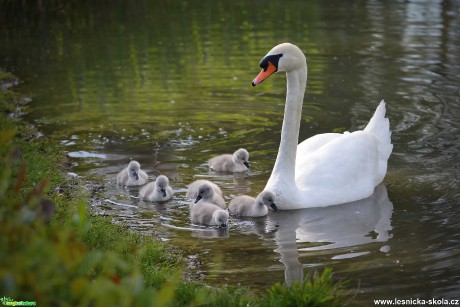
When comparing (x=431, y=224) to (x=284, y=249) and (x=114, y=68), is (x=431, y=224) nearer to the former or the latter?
(x=284, y=249)

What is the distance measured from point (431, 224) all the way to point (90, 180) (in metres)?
3.92

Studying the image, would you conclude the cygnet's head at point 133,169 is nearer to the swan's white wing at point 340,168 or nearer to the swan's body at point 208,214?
the swan's body at point 208,214

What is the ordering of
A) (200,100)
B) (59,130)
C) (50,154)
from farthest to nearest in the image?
1. (200,100)
2. (59,130)
3. (50,154)

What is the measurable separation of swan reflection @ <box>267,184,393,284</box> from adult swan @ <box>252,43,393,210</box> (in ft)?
0.42

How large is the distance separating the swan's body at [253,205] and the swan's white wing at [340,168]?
503mm

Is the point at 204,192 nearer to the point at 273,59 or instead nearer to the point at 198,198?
the point at 198,198

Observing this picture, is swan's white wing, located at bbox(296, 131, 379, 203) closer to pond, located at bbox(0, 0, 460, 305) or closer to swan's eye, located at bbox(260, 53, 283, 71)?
pond, located at bbox(0, 0, 460, 305)

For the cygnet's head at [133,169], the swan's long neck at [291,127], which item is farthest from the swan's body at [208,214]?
the cygnet's head at [133,169]

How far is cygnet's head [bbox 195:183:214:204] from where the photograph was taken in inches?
342

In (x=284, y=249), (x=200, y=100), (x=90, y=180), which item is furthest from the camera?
(x=200, y=100)

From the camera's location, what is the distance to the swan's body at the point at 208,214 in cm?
825

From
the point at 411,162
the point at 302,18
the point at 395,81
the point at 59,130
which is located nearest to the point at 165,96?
the point at 59,130

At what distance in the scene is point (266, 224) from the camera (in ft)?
28.0

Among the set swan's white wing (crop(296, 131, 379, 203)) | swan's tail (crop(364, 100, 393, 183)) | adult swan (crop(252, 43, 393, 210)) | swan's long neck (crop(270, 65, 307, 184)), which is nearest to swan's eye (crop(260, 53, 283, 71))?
adult swan (crop(252, 43, 393, 210))
